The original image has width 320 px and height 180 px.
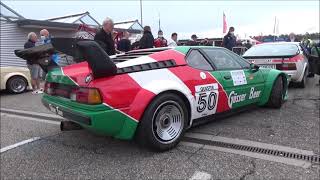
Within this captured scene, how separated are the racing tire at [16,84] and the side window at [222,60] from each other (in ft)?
23.4

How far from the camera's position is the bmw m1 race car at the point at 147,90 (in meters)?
3.71

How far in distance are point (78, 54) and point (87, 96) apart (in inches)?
45.5

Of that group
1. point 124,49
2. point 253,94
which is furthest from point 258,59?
point 124,49

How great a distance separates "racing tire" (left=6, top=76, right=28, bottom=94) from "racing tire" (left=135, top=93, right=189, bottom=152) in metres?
→ 7.32

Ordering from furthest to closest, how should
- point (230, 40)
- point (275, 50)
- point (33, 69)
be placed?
point (230, 40)
point (33, 69)
point (275, 50)

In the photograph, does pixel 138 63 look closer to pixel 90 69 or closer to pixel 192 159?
pixel 90 69

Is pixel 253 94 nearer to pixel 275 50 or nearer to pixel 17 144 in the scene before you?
pixel 275 50

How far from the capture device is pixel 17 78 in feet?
33.2

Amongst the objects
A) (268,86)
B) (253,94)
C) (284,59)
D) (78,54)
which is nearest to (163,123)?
(78,54)

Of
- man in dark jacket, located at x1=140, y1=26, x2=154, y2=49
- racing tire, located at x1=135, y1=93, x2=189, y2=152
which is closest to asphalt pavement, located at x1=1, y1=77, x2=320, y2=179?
racing tire, located at x1=135, y1=93, x2=189, y2=152

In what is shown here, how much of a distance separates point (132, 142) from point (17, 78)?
6.97 metres

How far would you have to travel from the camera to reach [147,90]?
388 centimetres

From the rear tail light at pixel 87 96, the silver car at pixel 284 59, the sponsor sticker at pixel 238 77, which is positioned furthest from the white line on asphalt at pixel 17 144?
the silver car at pixel 284 59

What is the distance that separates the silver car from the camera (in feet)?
26.5
